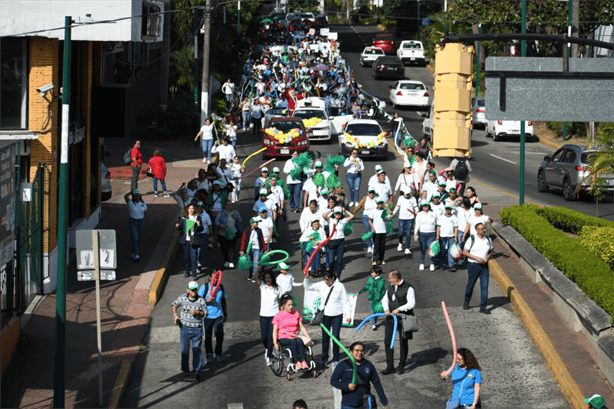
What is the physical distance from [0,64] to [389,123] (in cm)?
3034

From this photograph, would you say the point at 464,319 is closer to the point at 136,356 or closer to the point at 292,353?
the point at 292,353

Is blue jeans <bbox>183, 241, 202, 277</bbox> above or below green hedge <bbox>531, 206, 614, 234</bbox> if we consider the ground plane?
below

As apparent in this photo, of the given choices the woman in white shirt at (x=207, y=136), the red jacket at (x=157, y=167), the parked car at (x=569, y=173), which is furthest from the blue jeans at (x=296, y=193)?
the parked car at (x=569, y=173)

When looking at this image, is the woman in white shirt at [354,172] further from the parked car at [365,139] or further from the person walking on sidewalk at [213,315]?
the person walking on sidewalk at [213,315]

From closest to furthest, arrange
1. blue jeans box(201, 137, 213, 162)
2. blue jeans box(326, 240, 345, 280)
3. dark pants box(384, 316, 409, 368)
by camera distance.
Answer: dark pants box(384, 316, 409, 368), blue jeans box(326, 240, 345, 280), blue jeans box(201, 137, 213, 162)

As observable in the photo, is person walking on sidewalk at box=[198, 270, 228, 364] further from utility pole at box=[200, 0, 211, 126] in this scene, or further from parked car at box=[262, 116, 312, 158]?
utility pole at box=[200, 0, 211, 126]

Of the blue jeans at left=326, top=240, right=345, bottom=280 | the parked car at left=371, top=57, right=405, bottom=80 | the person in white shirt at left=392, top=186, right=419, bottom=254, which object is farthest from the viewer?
the parked car at left=371, top=57, right=405, bottom=80

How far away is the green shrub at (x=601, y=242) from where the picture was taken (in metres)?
18.5

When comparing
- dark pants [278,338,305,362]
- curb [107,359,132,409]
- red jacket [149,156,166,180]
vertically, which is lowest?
curb [107,359,132,409]

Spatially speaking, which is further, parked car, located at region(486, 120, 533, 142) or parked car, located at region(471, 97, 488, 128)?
parked car, located at region(471, 97, 488, 128)

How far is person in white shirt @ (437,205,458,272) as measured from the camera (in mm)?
20469

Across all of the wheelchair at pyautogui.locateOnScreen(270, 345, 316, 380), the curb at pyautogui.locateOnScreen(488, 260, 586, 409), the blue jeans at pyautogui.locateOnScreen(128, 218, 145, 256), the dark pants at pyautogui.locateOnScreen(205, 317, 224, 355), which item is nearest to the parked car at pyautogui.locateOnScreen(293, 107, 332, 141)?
the blue jeans at pyautogui.locateOnScreen(128, 218, 145, 256)

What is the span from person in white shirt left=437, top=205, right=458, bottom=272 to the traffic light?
9.53 meters

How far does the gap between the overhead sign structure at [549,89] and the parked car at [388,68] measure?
53.2 meters
